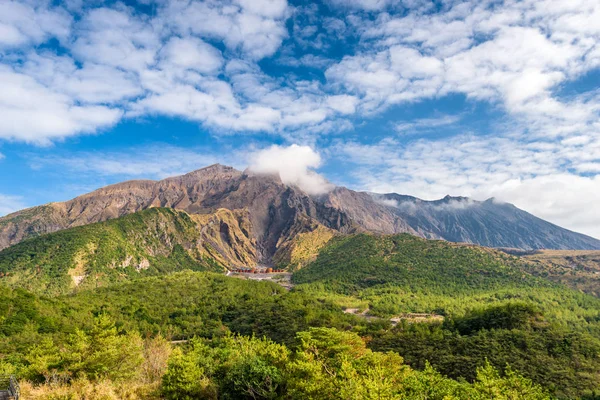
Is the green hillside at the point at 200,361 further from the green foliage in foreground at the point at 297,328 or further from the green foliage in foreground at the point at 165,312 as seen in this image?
the green foliage in foreground at the point at 297,328

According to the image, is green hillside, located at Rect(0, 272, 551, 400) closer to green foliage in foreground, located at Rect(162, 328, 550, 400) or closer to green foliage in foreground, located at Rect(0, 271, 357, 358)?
green foliage in foreground, located at Rect(162, 328, 550, 400)

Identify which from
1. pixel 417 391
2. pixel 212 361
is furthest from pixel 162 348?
pixel 417 391

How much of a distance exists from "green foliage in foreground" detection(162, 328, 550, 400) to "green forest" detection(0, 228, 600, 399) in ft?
0.72

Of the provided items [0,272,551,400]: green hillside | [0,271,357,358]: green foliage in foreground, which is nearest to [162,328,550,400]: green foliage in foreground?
[0,272,551,400]: green hillside

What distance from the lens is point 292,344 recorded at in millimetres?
103125

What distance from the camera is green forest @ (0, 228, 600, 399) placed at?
47584 mm

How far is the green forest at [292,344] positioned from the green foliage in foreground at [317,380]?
0.72 feet

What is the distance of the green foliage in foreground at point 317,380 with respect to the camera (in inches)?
1494

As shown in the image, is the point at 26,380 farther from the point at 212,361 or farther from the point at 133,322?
the point at 133,322

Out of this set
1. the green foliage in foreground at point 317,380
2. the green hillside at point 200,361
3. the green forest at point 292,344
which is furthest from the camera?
the green forest at point 292,344

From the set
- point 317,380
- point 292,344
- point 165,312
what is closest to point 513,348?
point 292,344

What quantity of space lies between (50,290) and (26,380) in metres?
157

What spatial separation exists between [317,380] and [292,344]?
67.0 m

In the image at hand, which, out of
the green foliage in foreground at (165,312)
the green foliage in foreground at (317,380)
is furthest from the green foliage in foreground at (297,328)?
the green foliage in foreground at (317,380)
